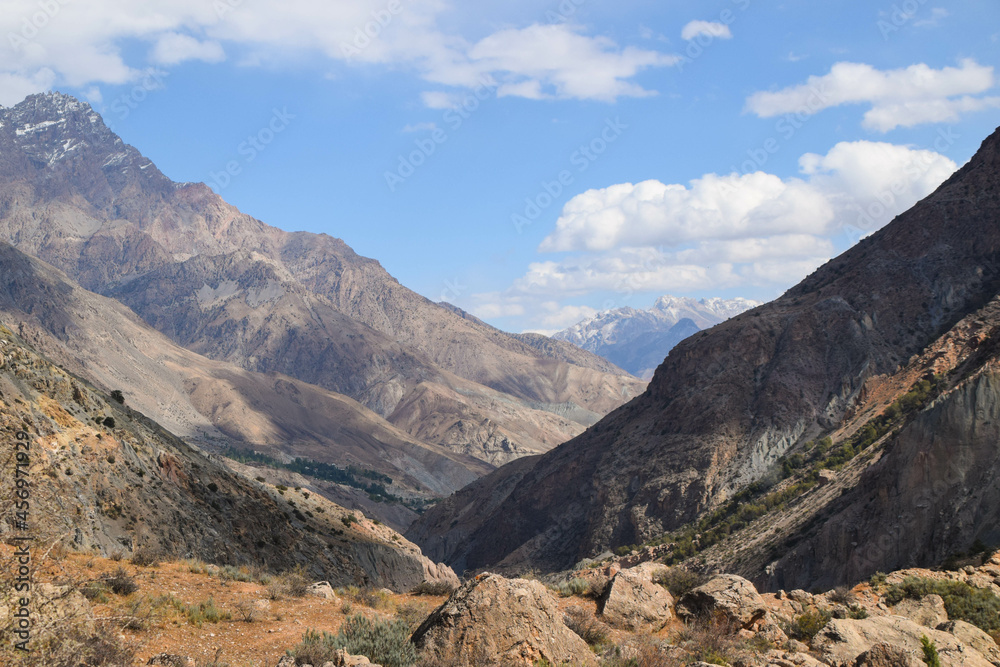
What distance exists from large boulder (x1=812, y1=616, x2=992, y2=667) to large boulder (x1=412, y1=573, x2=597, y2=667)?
4671 mm

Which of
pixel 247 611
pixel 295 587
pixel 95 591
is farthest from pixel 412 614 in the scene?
pixel 95 591

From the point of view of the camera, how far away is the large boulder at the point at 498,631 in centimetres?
1180

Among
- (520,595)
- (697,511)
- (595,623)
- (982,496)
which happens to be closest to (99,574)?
(520,595)

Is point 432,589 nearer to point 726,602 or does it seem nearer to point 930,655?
point 726,602

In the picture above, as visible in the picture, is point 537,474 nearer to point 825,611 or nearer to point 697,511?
point 697,511

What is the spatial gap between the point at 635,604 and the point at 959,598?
8.01 m

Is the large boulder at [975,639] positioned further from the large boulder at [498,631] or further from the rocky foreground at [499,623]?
the large boulder at [498,631]

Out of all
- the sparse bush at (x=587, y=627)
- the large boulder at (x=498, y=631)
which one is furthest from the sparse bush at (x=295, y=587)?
the sparse bush at (x=587, y=627)

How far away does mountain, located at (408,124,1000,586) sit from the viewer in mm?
39594

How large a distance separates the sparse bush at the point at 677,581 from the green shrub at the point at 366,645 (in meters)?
7.51

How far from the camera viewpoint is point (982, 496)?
32031 mm

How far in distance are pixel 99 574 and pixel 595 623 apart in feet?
34.9

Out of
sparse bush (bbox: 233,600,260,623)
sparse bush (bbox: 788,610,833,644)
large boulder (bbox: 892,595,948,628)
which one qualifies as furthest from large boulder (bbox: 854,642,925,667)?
sparse bush (bbox: 233,600,260,623)

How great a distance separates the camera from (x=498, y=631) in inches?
475
